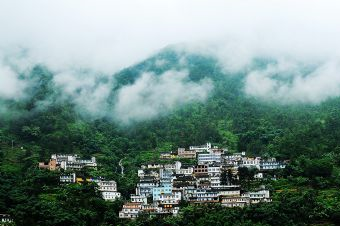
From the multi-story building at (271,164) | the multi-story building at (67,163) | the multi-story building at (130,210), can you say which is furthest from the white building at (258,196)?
the multi-story building at (67,163)

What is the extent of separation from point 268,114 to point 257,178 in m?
18.0

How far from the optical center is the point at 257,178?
53281 mm

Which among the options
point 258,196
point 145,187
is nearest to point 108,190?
point 145,187

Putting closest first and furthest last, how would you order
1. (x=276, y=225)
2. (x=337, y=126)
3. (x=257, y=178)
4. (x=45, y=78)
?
(x=276, y=225), (x=257, y=178), (x=337, y=126), (x=45, y=78)

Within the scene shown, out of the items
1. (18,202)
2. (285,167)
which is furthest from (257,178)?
(18,202)

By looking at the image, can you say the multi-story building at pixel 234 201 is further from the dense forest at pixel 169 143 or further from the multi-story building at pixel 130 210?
the multi-story building at pixel 130 210

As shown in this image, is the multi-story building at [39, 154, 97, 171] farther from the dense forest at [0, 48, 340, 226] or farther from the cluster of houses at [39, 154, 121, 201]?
the dense forest at [0, 48, 340, 226]

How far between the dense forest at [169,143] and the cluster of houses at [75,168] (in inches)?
30.5

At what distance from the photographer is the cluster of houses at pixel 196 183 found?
158 ft

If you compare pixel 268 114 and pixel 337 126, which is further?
pixel 268 114

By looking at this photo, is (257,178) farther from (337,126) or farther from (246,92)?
(246,92)

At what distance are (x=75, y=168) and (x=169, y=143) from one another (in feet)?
38.9

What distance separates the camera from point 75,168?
185ft

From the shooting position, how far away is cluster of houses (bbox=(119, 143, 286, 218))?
48125 millimetres
